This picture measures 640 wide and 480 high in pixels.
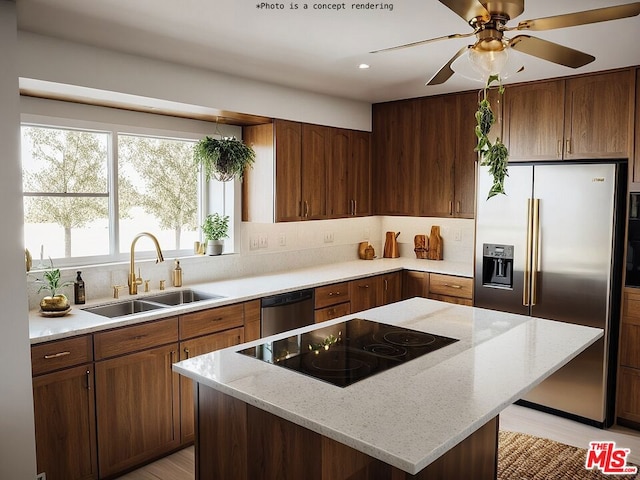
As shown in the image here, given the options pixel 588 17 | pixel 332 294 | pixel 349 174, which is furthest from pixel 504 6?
pixel 349 174

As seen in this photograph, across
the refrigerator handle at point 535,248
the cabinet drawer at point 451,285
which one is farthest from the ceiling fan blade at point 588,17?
the cabinet drawer at point 451,285

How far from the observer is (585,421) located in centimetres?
373

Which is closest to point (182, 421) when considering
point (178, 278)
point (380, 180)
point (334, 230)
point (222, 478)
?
point (178, 278)

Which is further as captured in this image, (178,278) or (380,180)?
(380,180)

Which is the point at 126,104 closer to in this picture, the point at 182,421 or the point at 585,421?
the point at 182,421

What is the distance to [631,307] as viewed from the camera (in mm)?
3584

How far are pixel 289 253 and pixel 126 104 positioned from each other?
186 cm

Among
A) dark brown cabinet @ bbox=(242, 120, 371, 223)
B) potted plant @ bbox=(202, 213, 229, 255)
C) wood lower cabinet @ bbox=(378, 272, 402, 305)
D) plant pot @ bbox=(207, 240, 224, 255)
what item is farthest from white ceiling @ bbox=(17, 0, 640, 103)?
wood lower cabinet @ bbox=(378, 272, 402, 305)

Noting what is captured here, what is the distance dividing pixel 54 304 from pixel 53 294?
0.10 m

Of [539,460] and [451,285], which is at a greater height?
[451,285]

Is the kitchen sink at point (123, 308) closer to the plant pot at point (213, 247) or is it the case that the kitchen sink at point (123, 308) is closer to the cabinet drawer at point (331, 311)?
the plant pot at point (213, 247)

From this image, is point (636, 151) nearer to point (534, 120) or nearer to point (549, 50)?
point (534, 120)

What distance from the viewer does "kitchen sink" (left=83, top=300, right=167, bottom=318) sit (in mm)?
3264

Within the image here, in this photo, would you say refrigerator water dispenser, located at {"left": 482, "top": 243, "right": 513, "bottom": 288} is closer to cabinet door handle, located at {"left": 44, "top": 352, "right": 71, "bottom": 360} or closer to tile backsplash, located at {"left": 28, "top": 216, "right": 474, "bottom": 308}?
tile backsplash, located at {"left": 28, "top": 216, "right": 474, "bottom": 308}
